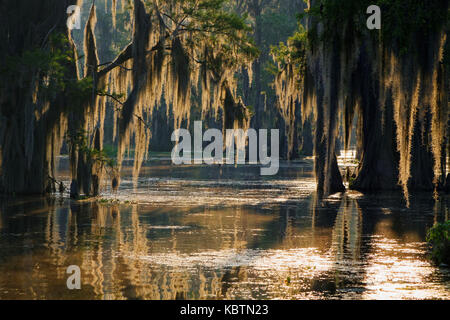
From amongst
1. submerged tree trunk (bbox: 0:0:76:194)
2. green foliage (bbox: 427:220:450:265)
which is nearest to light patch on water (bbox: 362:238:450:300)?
green foliage (bbox: 427:220:450:265)

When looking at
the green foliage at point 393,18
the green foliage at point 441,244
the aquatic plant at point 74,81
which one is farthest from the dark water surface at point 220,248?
the green foliage at point 393,18

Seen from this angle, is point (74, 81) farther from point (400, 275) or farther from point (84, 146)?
point (400, 275)

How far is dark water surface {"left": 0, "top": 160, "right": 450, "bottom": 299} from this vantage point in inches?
410

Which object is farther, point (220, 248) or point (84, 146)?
point (84, 146)

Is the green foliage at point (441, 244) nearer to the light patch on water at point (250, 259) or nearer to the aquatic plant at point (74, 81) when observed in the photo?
the light patch on water at point (250, 259)

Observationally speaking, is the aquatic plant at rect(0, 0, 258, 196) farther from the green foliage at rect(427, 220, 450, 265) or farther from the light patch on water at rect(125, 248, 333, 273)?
the green foliage at rect(427, 220, 450, 265)

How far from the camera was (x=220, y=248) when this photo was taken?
14.4 m

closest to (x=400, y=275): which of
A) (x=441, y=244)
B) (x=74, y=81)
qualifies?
(x=441, y=244)

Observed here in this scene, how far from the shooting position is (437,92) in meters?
13.8

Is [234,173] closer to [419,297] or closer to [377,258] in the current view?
[377,258]

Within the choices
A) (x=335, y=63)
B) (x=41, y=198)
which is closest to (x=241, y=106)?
(x=41, y=198)

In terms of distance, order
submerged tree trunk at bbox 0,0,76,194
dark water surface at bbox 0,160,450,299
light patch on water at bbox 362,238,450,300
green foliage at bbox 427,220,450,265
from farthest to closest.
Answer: submerged tree trunk at bbox 0,0,76,194
green foliage at bbox 427,220,450,265
dark water surface at bbox 0,160,450,299
light patch on water at bbox 362,238,450,300

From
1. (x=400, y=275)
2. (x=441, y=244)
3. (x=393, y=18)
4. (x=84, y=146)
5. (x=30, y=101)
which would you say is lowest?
(x=400, y=275)

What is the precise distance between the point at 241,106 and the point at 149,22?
4886 mm
